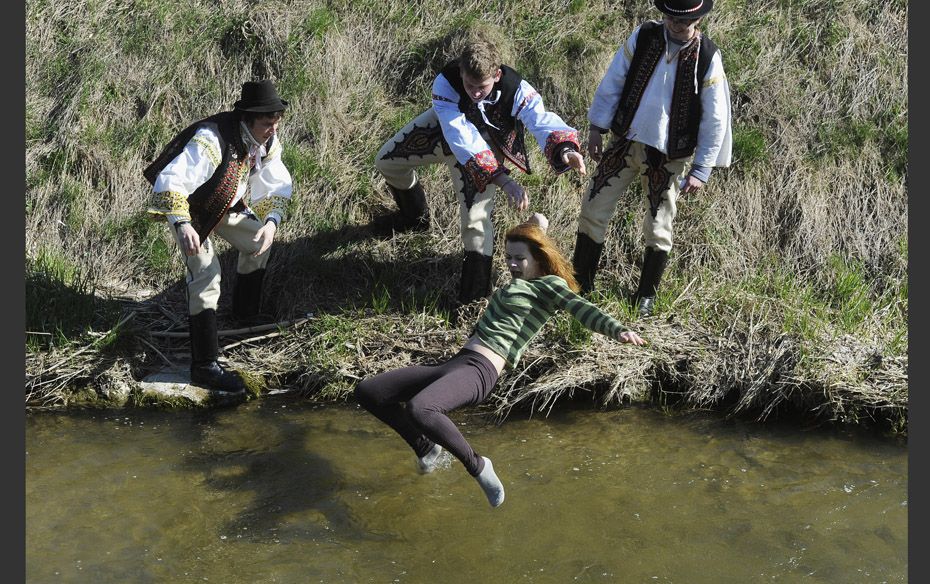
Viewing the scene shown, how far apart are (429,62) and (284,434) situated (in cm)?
371

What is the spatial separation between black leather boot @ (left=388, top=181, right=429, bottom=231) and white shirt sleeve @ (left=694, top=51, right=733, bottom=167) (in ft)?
6.77

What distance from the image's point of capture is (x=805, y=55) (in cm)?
838

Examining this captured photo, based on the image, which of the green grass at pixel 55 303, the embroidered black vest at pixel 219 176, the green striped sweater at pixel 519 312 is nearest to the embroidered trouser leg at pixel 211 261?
the embroidered black vest at pixel 219 176

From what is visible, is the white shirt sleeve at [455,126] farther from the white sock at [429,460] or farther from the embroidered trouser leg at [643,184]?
the white sock at [429,460]

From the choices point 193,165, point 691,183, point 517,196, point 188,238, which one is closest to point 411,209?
point 517,196

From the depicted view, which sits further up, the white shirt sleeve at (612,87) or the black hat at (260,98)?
the white shirt sleeve at (612,87)

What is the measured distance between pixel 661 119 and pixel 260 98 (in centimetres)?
239

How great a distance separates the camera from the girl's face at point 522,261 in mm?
5320

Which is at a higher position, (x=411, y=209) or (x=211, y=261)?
(x=411, y=209)

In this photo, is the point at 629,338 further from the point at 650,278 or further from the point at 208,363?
the point at 208,363

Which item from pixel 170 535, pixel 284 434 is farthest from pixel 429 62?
pixel 170 535

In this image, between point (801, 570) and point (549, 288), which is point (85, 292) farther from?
point (801, 570)

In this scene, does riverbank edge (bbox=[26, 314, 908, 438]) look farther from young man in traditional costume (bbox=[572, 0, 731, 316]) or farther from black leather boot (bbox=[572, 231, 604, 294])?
young man in traditional costume (bbox=[572, 0, 731, 316])

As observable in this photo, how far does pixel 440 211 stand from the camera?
7641 millimetres
